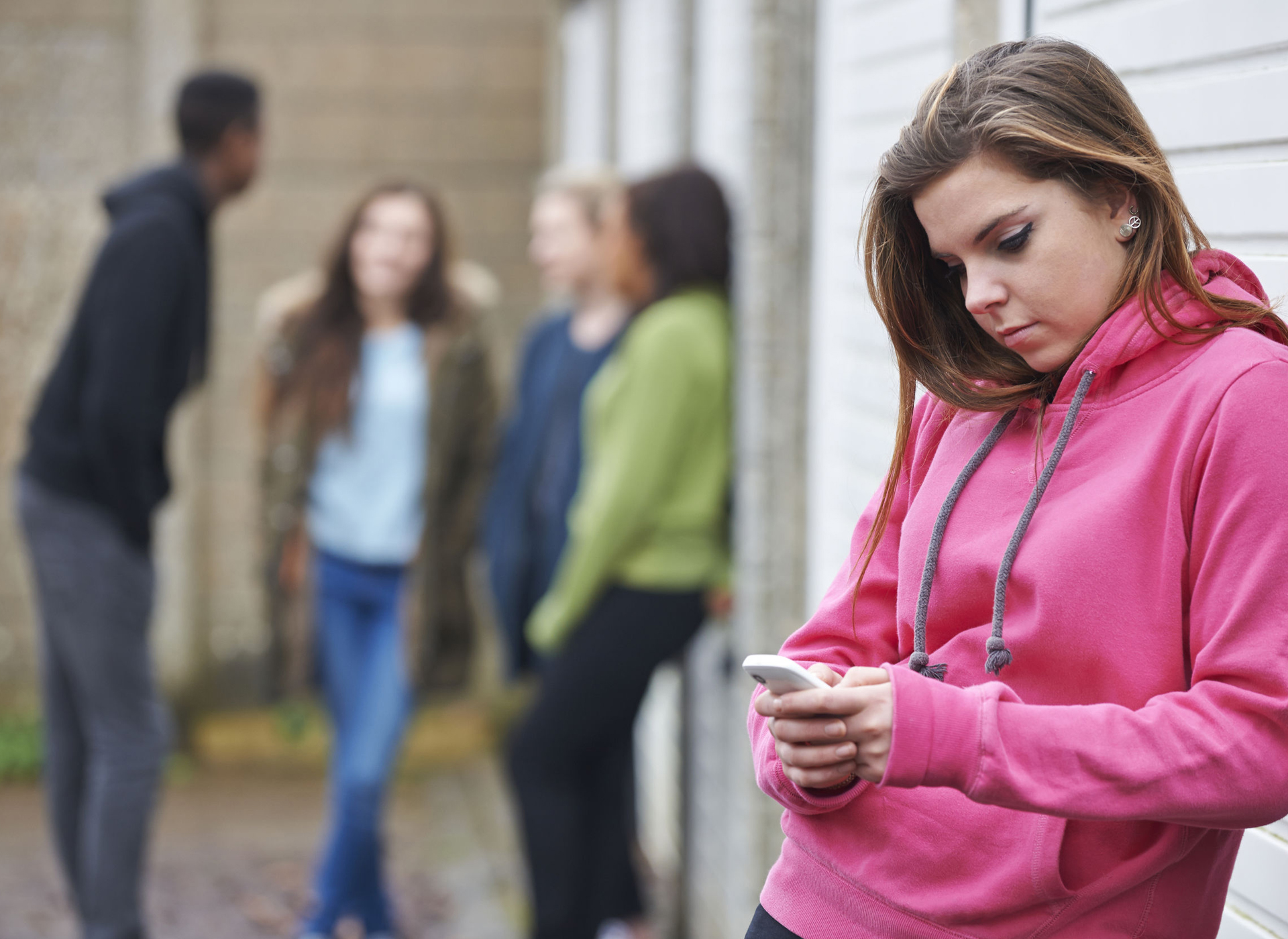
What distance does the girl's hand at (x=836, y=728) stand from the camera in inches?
51.1

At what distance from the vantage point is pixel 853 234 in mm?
3186

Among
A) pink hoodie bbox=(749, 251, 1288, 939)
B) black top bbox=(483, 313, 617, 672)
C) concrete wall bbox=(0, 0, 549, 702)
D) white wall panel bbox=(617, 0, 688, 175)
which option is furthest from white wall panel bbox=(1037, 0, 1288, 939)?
concrete wall bbox=(0, 0, 549, 702)

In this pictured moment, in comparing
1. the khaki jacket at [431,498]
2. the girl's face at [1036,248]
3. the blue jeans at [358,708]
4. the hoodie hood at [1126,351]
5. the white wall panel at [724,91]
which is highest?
the white wall panel at [724,91]

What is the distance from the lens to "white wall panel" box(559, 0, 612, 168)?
A: 21.7 feet

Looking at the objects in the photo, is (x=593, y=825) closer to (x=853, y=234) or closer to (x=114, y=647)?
(x=114, y=647)

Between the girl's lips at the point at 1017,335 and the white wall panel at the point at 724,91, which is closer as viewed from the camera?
the girl's lips at the point at 1017,335

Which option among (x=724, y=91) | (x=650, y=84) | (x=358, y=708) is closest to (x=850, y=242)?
(x=724, y=91)

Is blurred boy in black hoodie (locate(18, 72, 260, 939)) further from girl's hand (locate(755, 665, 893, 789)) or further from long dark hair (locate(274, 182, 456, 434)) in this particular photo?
girl's hand (locate(755, 665, 893, 789))

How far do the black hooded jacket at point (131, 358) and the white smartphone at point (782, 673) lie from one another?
276cm

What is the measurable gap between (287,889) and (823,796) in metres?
4.07

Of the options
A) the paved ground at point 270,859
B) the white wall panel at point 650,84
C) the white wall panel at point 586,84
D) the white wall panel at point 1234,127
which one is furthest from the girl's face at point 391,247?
the white wall panel at point 1234,127

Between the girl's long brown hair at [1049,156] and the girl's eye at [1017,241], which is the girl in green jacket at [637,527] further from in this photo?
the girl's eye at [1017,241]

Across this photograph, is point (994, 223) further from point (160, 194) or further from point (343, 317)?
point (343, 317)

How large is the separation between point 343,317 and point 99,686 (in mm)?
1393
